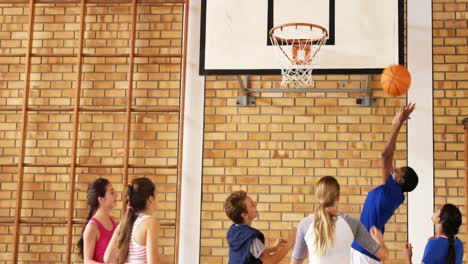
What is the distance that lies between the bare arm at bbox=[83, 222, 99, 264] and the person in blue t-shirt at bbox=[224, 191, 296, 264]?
2.67 ft

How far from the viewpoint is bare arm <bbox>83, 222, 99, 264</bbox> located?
148 inches

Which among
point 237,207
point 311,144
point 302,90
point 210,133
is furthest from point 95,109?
point 237,207

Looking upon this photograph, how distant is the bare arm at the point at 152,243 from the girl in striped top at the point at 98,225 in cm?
70

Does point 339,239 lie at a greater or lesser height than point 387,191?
lesser

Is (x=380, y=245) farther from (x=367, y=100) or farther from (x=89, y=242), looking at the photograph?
(x=367, y=100)

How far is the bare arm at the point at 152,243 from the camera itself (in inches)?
124

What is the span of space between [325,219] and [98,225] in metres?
1.39

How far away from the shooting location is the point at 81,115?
622 centimetres

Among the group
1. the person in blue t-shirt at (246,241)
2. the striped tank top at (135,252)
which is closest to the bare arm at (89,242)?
the striped tank top at (135,252)

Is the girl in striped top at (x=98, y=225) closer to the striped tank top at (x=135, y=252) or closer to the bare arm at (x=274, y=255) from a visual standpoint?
the striped tank top at (x=135, y=252)

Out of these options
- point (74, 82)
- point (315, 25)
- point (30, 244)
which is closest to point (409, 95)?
point (315, 25)

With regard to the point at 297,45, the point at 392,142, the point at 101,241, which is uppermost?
the point at 297,45

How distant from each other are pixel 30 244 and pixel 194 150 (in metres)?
1.80

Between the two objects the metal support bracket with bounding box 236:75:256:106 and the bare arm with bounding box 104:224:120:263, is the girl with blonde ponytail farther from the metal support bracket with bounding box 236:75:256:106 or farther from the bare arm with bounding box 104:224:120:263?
the metal support bracket with bounding box 236:75:256:106
